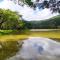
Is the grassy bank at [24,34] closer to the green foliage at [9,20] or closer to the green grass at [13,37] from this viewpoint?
the green grass at [13,37]

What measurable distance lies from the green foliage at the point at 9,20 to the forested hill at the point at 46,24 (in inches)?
7.9

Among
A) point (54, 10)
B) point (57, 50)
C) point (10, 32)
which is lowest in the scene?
point (57, 50)

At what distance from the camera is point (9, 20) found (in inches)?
202

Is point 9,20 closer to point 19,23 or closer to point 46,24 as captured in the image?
point 19,23

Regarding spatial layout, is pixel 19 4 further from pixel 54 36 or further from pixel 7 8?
pixel 54 36

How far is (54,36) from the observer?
4.96 m

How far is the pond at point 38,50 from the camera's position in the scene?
4688 mm

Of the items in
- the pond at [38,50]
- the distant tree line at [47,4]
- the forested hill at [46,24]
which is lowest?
the pond at [38,50]

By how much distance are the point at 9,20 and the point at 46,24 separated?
2.73 ft

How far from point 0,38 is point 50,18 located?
3.92ft

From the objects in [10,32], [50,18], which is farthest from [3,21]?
[50,18]

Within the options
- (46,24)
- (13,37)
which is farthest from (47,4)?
(13,37)

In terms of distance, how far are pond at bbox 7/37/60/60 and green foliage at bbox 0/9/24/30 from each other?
0.42 m

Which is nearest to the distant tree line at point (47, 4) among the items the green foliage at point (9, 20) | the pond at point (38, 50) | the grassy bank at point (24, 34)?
the green foliage at point (9, 20)
